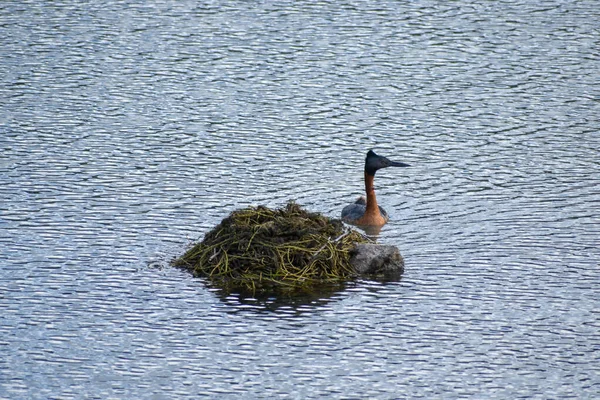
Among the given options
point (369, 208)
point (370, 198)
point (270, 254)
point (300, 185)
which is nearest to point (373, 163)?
point (370, 198)

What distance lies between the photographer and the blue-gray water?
43.7 feet

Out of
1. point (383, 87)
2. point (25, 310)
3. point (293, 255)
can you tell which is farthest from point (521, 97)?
point (25, 310)

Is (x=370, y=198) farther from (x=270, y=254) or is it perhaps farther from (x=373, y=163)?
(x=270, y=254)

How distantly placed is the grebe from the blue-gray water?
40 cm

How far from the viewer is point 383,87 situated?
2645cm

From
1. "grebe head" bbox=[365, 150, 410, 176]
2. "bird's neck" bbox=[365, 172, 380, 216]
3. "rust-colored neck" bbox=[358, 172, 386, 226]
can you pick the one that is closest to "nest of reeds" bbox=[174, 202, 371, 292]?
"rust-colored neck" bbox=[358, 172, 386, 226]

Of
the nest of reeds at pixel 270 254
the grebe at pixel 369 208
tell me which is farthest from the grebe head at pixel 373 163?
the nest of reeds at pixel 270 254

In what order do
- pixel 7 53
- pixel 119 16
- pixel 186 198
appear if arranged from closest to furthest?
1. pixel 186 198
2. pixel 7 53
3. pixel 119 16

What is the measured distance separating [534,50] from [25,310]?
17.6 metres

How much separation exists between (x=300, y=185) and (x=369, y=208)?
1.78 metres

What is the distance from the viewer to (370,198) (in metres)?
19.0

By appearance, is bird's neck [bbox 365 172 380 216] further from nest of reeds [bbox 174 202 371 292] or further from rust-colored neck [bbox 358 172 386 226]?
nest of reeds [bbox 174 202 371 292]

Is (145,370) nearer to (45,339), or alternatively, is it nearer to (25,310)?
(45,339)

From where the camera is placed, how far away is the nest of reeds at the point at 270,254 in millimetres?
15812
